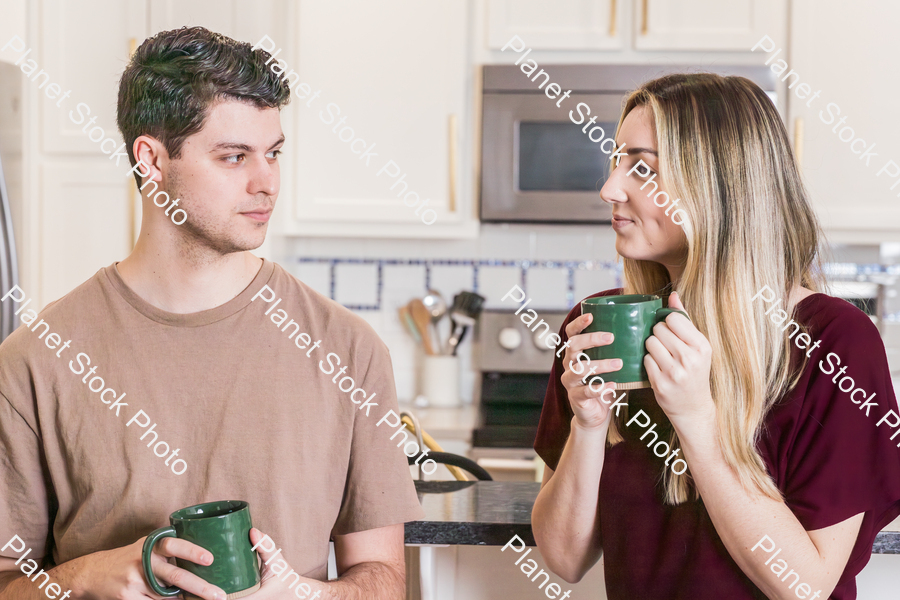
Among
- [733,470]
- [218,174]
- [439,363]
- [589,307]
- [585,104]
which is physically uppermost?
[585,104]

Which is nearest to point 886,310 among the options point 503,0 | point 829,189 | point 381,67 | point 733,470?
point 829,189

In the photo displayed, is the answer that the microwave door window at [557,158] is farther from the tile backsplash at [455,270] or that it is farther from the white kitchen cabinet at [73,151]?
the white kitchen cabinet at [73,151]

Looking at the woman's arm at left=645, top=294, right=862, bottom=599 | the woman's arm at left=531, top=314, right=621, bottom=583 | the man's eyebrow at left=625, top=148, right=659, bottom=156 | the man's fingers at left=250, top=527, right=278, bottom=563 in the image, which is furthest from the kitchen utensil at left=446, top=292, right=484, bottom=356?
the man's fingers at left=250, top=527, right=278, bottom=563

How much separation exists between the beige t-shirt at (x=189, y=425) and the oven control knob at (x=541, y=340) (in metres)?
1.91

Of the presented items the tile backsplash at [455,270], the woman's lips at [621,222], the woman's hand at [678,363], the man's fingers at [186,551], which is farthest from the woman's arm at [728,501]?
the tile backsplash at [455,270]

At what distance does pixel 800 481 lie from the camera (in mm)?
921

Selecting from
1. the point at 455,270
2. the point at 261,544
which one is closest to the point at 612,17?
the point at 455,270

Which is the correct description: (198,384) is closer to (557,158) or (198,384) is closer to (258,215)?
(258,215)

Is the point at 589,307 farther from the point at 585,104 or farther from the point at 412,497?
the point at 585,104

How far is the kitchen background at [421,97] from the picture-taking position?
2.48 metres

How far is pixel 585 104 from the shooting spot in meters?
2.61

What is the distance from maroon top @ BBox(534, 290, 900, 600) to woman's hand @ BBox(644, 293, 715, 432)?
0.47ft

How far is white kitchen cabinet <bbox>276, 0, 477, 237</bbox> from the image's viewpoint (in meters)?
2.68

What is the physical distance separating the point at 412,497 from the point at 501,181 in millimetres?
1755
